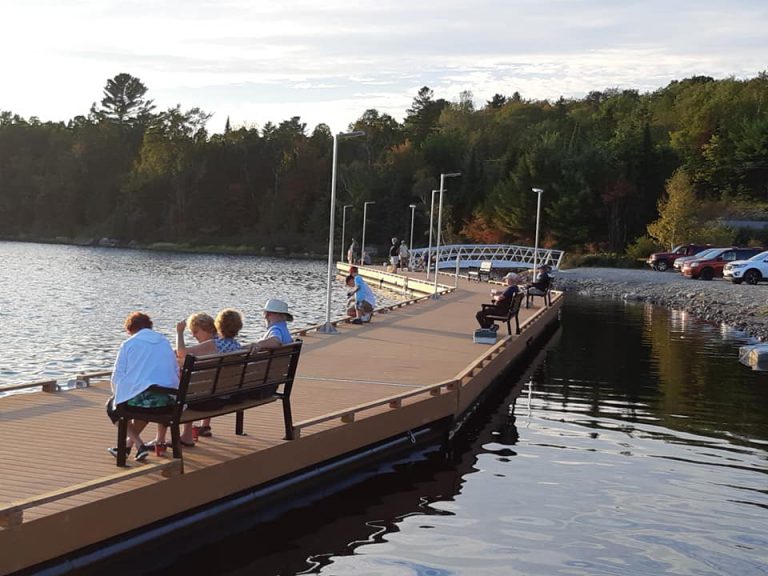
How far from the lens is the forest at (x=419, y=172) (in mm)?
79062

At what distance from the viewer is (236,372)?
9.20m

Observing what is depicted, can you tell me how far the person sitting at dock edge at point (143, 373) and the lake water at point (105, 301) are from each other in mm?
5457

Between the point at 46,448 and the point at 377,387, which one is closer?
the point at 46,448

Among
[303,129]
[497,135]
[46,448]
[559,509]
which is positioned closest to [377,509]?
[559,509]

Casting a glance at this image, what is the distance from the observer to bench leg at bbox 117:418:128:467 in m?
8.54

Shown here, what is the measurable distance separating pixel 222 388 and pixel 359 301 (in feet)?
46.9

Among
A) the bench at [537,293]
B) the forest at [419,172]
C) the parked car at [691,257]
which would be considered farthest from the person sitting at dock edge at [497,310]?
the forest at [419,172]

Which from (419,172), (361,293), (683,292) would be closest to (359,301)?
(361,293)

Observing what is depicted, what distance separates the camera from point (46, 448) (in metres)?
9.51

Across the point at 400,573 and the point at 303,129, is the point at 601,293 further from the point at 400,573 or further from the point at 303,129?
the point at 303,129

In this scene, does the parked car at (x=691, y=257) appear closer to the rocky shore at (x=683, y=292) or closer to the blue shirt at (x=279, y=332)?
the rocky shore at (x=683, y=292)

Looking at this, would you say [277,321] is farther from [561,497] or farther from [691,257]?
[691,257]

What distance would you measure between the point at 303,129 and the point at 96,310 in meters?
96.1

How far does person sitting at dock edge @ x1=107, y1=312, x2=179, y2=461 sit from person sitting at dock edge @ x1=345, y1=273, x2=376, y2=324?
1446 centimetres
